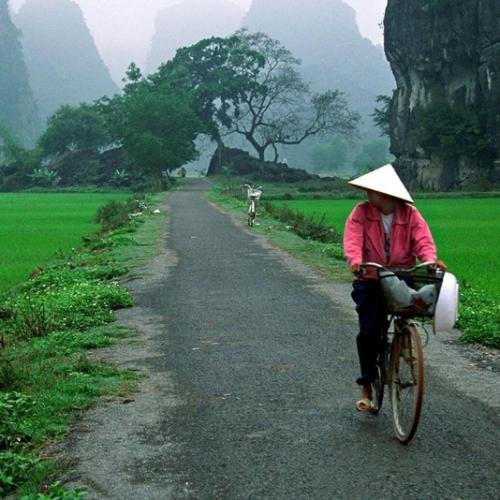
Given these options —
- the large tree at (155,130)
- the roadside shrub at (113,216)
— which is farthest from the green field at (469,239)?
the large tree at (155,130)

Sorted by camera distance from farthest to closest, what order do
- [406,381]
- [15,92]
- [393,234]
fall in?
[15,92]
[393,234]
[406,381]

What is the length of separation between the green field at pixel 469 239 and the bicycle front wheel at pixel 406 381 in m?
5.58

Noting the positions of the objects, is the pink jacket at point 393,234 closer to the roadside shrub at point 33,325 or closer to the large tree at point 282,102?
the roadside shrub at point 33,325

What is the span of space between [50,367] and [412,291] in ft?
10.5

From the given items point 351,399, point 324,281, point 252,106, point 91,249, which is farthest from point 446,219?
point 252,106

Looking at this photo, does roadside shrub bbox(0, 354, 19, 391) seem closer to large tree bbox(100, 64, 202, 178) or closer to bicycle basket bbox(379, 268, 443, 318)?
bicycle basket bbox(379, 268, 443, 318)

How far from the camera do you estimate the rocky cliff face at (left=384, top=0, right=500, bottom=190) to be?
49500mm

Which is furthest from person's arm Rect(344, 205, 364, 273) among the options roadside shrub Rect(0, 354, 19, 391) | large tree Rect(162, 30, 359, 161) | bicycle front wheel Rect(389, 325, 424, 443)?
large tree Rect(162, 30, 359, 161)

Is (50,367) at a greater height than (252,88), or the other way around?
(252,88)

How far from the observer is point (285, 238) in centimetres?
1852

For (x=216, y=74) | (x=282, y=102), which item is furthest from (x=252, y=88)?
(x=216, y=74)

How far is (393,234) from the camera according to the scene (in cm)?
482

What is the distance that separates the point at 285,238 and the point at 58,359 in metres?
12.2

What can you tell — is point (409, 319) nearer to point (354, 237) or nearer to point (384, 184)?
point (354, 237)
